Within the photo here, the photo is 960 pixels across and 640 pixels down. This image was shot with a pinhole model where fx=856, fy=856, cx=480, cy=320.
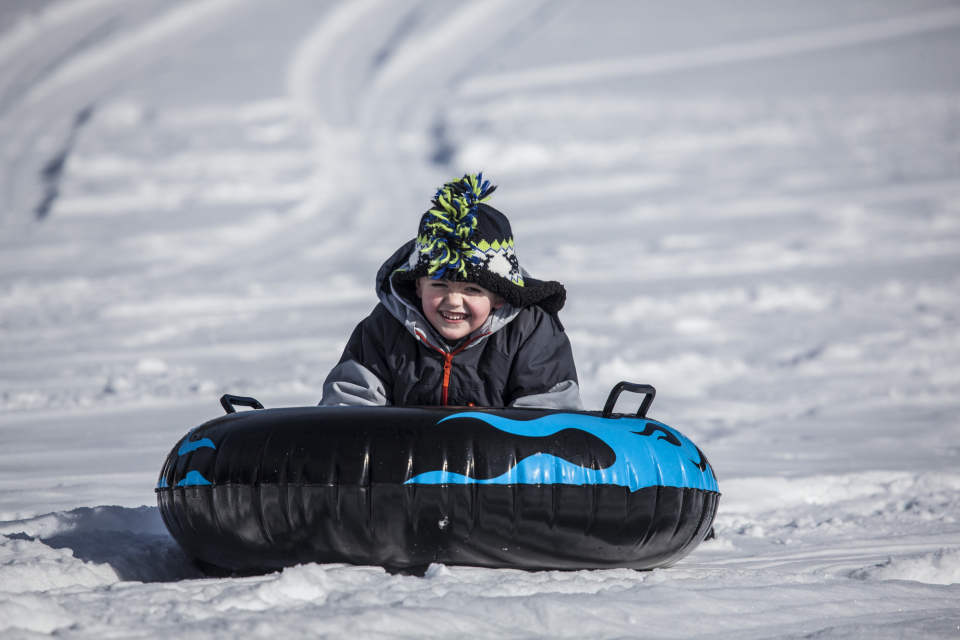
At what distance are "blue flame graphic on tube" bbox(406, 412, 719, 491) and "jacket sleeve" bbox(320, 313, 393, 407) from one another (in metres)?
0.63

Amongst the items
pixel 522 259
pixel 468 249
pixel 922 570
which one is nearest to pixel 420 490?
pixel 468 249

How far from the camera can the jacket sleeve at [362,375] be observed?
267cm

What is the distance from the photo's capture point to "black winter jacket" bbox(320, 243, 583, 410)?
2.63m

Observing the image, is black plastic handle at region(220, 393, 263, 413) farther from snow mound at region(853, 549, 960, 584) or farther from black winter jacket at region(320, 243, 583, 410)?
snow mound at region(853, 549, 960, 584)

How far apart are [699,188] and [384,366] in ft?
31.5

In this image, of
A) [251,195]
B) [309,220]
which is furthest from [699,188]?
[251,195]

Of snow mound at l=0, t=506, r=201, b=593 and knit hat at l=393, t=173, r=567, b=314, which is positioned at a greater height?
knit hat at l=393, t=173, r=567, b=314

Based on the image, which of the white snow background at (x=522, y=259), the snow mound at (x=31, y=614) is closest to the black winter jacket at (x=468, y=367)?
the white snow background at (x=522, y=259)

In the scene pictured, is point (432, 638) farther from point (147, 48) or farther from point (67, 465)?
point (147, 48)

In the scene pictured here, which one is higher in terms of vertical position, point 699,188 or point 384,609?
point 699,188

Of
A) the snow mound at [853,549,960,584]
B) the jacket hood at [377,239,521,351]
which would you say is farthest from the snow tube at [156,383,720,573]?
the snow mound at [853,549,960,584]

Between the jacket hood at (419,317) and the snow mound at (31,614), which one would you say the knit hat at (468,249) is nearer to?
the jacket hood at (419,317)

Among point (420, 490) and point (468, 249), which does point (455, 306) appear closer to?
point (468, 249)

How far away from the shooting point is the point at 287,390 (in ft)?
19.1
